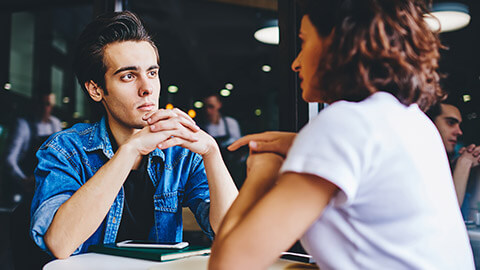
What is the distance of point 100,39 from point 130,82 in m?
0.24

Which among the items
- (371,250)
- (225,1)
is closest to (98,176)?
(371,250)

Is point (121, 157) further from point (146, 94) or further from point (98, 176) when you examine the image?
point (146, 94)

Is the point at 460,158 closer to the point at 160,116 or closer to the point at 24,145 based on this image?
the point at 160,116

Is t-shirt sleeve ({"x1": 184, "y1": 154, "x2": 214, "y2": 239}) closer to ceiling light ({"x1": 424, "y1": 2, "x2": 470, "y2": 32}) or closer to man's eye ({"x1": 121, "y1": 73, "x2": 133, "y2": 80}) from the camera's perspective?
man's eye ({"x1": 121, "y1": 73, "x2": 133, "y2": 80})

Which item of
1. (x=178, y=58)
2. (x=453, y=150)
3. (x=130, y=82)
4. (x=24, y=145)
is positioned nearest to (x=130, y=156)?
(x=130, y=82)

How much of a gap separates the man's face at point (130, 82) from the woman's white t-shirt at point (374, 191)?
112 centimetres

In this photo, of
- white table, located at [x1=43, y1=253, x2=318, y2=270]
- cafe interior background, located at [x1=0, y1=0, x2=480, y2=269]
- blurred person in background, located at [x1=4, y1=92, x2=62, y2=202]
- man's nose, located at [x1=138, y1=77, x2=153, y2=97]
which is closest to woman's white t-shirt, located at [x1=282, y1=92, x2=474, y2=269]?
white table, located at [x1=43, y1=253, x2=318, y2=270]

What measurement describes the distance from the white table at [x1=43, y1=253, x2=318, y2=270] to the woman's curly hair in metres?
0.58

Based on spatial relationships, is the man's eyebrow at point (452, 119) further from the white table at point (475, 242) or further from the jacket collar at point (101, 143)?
the jacket collar at point (101, 143)

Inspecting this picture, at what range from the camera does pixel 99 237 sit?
1587 millimetres

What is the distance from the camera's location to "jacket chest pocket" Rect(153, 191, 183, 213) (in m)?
1.65

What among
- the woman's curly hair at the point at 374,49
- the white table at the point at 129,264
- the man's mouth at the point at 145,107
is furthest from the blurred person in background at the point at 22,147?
the woman's curly hair at the point at 374,49

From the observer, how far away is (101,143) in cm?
166

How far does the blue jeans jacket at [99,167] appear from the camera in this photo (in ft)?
4.76
